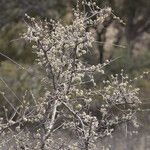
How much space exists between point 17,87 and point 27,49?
123 centimetres

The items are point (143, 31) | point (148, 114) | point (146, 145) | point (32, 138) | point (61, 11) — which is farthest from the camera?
point (143, 31)

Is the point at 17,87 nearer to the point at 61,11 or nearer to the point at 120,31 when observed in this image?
the point at 61,11

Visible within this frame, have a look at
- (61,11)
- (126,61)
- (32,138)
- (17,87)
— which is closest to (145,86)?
(126,61)

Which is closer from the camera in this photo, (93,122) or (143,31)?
(93,122)

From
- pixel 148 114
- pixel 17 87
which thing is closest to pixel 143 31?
pixel 148 114

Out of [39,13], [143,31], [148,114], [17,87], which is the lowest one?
[17,87]

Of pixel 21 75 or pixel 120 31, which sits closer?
pixel 21 75

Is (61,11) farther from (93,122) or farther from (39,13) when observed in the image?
(93,122)

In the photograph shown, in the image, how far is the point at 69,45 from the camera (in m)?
2.22

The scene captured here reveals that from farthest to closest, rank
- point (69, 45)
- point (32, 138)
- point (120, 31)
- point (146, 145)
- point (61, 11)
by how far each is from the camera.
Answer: point (120, 31), point (61, 11), point (146, 145), point (32, 138), point (69, 45)

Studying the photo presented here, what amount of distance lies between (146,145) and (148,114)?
A: 99 cm

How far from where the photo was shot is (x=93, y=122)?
7.63 ft

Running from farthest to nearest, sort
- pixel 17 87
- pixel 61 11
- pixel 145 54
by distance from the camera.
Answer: pixel 145 54, pixel 61 11, pixel 17 87

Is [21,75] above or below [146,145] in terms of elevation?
above
